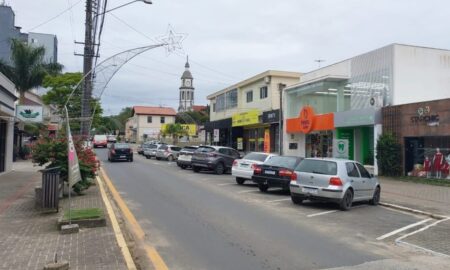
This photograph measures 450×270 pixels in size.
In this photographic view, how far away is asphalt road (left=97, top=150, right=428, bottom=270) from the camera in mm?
7727

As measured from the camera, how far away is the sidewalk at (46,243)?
7164mm

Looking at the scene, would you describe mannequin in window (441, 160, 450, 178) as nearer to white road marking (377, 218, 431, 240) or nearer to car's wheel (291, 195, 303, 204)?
white road marking (377, 218, 431, 240)

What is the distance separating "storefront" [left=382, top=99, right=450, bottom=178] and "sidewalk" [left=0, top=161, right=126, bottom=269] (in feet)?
54.3

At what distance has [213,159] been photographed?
26.7m

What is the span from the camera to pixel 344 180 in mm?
13922

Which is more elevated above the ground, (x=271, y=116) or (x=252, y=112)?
(x=252, y=112)

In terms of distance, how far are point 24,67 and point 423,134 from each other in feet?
108

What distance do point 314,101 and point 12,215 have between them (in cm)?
2637

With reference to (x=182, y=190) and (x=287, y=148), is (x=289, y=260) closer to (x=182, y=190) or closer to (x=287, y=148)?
(x=182, y=190)

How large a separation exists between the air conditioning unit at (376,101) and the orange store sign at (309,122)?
374cm

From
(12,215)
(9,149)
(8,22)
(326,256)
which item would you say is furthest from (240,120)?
(326,256)

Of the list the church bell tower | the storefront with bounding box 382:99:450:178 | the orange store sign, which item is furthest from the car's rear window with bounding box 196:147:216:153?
the church bell tower

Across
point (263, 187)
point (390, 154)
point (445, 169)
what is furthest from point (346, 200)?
point (390, 154)

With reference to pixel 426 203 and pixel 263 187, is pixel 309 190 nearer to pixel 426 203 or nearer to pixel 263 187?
pixel 263 187
